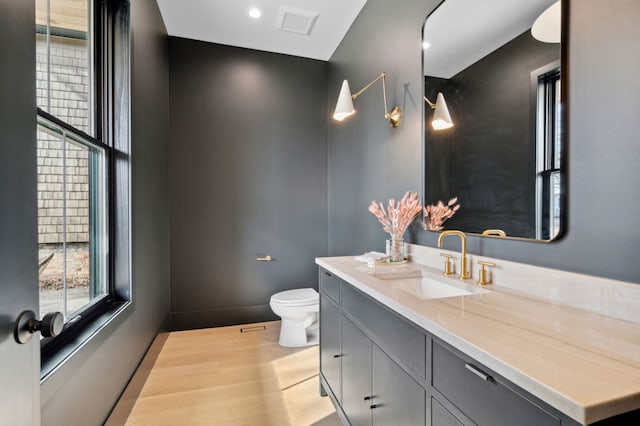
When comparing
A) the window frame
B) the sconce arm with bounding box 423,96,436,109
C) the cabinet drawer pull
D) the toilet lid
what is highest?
the sconce arm with bounding box 423,96,436,109

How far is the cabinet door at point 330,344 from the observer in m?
1.65

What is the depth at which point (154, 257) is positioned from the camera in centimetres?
243

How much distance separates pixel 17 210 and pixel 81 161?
94 cm

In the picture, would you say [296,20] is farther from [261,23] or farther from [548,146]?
[548,146]

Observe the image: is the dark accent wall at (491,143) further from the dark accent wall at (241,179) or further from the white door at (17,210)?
the dark accent wall at (241,179)

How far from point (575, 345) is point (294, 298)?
87.7 inches

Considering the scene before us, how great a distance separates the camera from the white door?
675 mm

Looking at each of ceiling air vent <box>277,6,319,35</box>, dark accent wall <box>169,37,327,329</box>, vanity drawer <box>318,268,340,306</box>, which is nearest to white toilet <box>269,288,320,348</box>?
dark accent wall <box>169,37,327,329</box>

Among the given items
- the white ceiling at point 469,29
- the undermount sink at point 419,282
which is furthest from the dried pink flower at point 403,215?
the white ceiling at point 469,29

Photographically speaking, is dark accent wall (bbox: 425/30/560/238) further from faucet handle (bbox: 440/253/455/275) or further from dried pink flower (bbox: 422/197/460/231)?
faucet handle (bbox: 440/253/455/275)

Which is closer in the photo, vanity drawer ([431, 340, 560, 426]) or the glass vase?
vanity drawer ([431, 340, 560, 426])

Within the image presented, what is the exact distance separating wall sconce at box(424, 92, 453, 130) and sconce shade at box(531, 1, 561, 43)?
52 cm

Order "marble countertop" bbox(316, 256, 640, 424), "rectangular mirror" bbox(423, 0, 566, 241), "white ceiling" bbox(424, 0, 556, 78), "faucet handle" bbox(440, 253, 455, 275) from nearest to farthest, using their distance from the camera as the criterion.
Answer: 1. "marble countertop" bbox(316, 256, 640, 424)
2. "rectangular mirror" bbox(423, 0, 566, 241)
3. "white ceiling" bbox(424, 0, 556, 78)
4. "faucet handle" bbox(440, 253, 455, 275)

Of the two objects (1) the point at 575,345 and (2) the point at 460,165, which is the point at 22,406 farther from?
(2) the point at 460,165
